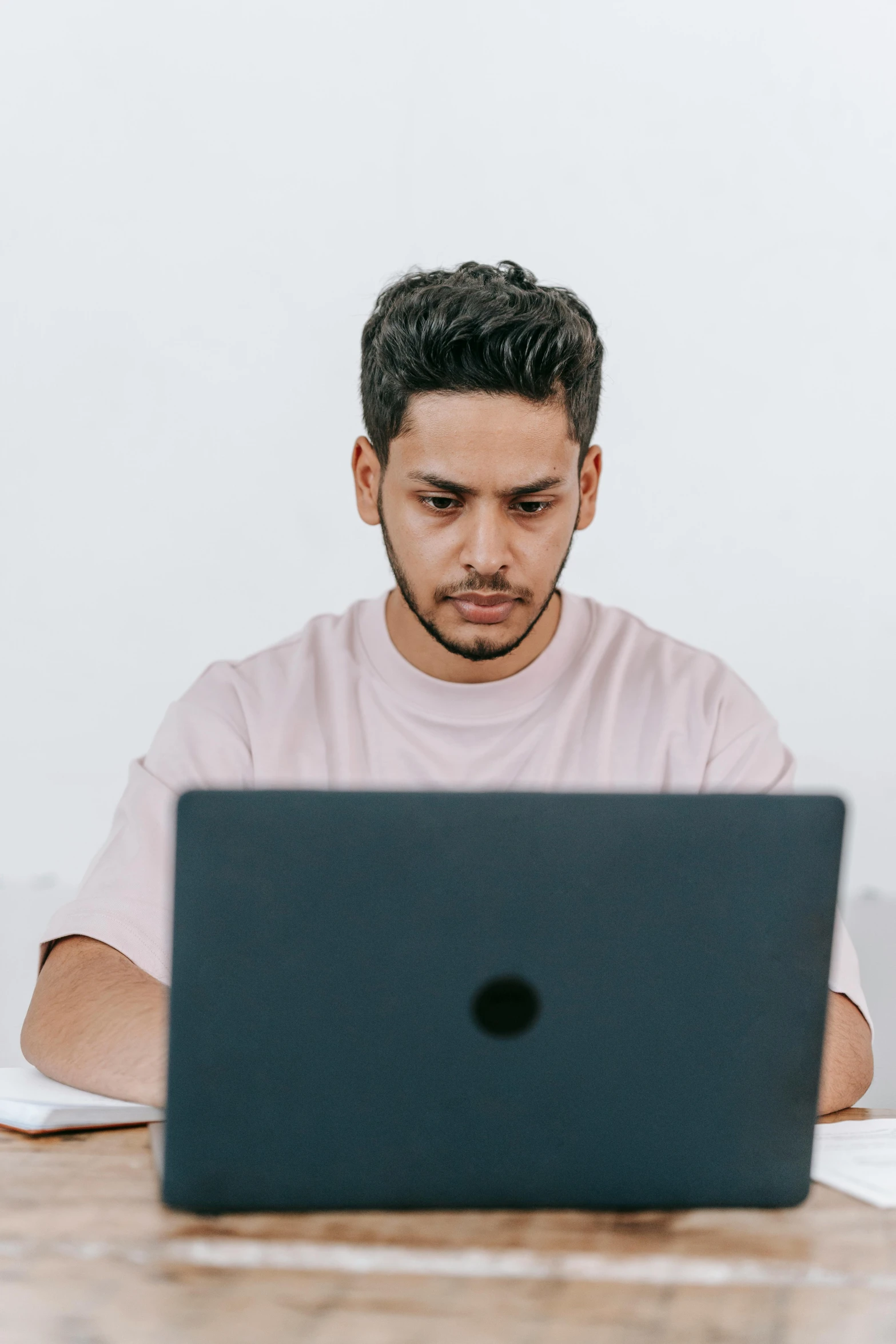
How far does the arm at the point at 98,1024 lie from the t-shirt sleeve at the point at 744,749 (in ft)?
2.67

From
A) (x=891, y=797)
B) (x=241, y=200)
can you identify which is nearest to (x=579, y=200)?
(x=241, y=200)

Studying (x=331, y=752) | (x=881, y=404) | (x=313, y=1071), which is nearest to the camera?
(x=313, y=1071)

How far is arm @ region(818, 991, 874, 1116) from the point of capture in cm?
124

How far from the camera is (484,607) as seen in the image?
1766 mm

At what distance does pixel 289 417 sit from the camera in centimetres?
289

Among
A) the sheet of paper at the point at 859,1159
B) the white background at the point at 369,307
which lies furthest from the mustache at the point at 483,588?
the white background at the point at 369,307

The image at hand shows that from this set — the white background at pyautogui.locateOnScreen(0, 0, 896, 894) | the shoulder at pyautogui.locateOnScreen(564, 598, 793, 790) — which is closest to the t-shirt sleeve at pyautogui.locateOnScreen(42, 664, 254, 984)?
the shoulder at pyautogui.locateOnScreen(564, 598, 793, 790)

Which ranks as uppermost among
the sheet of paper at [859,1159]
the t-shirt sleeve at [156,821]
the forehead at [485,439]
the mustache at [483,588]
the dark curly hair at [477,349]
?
the dark curly hair at [477,349]

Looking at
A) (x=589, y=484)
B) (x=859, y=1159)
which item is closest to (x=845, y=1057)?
(x=859, y=1159)

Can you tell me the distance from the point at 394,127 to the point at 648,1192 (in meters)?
2.52

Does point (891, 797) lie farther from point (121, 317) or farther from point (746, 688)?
point (121, 317)

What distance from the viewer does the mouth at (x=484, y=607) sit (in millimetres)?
1756

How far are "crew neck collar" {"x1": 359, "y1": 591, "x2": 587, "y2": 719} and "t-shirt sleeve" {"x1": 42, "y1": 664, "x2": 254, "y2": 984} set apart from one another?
21 centimetres

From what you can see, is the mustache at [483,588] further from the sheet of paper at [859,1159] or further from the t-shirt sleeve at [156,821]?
the sheet of paper at [859,1159]
